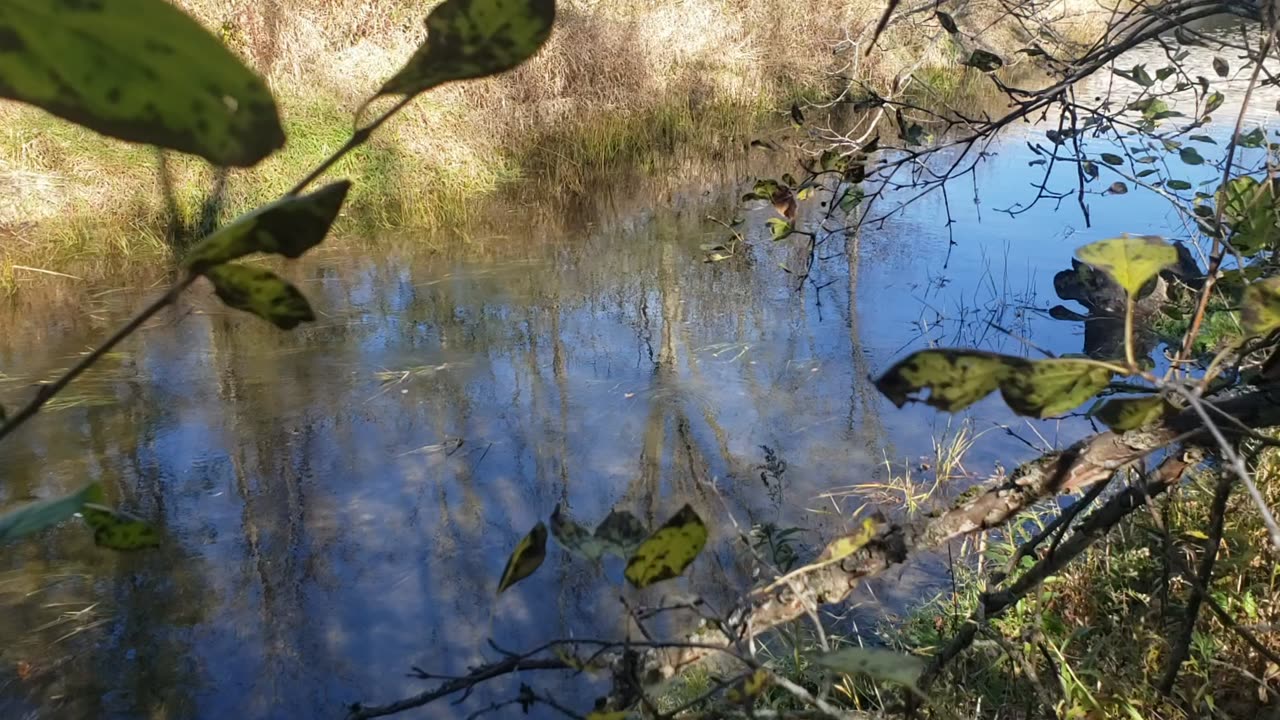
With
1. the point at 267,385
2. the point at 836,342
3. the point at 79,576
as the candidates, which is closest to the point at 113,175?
the point at 267,385

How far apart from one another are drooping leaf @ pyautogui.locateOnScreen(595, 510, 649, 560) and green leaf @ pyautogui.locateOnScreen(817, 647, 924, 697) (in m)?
0.14

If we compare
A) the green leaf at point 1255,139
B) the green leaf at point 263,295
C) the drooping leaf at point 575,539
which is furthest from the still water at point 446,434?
the green leaf at point 263,295

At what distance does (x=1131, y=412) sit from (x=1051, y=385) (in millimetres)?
116

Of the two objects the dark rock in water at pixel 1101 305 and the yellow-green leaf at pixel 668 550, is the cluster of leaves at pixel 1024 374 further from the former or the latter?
the dark rock in water at pixel 1101 305

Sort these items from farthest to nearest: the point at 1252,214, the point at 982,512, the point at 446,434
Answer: the point at 446,434 → the point at 1252,214 → the point at 982,512

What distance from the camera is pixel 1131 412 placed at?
0.58 metres

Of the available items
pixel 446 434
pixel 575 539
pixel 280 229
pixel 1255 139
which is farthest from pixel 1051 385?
pixel 446 434

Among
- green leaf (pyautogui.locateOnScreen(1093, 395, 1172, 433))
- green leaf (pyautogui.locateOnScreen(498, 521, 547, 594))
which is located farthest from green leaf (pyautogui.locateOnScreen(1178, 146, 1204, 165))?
green leaf (pyautogui.locateOnScreen(498, 521, 547, 594))

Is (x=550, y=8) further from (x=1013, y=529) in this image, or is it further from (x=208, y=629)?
(x=208, y=629)

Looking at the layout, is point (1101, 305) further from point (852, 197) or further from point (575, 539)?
point (575, 539)

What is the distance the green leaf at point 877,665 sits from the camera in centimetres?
44

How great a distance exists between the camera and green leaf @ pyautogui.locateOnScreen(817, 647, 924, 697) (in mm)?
444

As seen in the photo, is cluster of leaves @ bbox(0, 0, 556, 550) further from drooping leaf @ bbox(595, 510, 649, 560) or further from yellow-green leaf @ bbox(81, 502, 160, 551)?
drooping leaf @ bbox(595, 510, 649, 560)

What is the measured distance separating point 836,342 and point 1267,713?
3.87m
